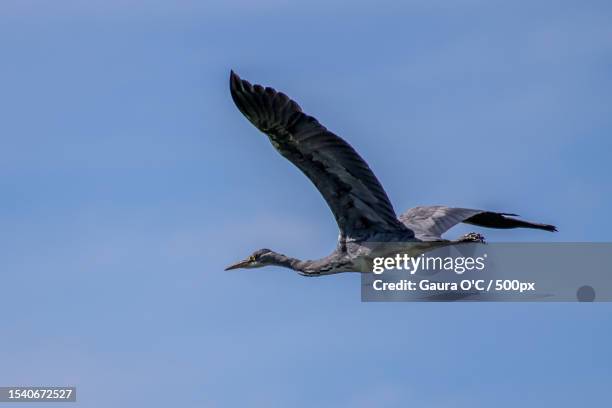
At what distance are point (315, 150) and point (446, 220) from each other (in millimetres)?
3105

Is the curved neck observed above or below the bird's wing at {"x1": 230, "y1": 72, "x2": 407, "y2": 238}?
below

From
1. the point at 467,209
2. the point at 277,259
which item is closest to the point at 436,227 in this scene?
the point at 467,209

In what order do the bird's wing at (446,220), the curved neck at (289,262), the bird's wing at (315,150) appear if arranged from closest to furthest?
the bird's wing at (315,150)
the bird's wing at (446,220)
the curved neck at (289,262)

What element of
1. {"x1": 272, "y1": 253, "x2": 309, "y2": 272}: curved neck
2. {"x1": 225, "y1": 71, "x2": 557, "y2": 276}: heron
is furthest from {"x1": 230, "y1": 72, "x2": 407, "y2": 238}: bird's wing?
{"x1": 272, "y1": 253, "x2": 309, "y2": 272}: curved neck

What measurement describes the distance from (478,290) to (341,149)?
12.5ft

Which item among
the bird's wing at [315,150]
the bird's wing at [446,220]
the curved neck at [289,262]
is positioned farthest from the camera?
the curved neck at [289,262]

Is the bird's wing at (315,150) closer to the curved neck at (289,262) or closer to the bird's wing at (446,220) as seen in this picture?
the bird's wing at (446,220)

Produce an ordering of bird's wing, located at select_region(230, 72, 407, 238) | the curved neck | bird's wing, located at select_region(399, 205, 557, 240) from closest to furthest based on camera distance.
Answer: bird's wing, located at select_region(230, 72, 407, 238)
bird's wing, located at select_region(399, 205, 557, 240)
the curved neck

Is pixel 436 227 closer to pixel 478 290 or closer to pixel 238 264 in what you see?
pixel 478 290

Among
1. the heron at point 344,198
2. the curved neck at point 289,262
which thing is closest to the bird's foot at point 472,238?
the heron at point 344,198

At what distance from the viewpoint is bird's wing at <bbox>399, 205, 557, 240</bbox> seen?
108 feet

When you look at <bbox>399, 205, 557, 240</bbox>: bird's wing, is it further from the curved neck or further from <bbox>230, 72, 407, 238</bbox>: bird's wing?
the curved neck

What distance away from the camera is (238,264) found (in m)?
36.1

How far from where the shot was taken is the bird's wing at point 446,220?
32.9 metres
